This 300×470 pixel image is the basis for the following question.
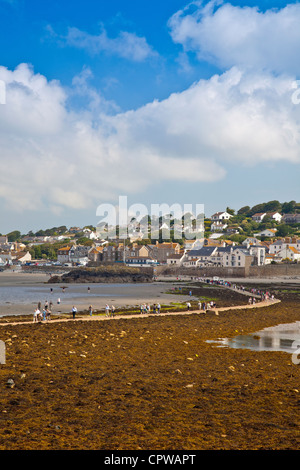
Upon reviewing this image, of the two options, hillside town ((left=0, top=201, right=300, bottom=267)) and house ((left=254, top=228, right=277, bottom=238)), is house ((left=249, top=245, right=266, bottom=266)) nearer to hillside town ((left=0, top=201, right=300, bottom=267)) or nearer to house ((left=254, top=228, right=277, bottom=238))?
hillside town ((left=0, top=201, right=300, bottom=267))

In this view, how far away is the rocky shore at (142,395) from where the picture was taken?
9.70 meters

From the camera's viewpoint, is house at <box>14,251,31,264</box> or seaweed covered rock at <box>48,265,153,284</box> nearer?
seaweed covered rock at <box>48,265,153,284</box>

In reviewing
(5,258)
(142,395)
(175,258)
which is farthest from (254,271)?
(5,258)

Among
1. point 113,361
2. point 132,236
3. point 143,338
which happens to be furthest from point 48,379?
point 132,236

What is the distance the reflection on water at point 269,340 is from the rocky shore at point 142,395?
4.39 feet

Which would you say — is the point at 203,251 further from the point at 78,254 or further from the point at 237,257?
the point at 78,254

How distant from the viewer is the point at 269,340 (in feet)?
80.5

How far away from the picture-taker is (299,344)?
76.6 feet

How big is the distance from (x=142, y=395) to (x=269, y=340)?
43.8 ft

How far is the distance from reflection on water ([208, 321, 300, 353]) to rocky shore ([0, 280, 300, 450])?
1338 millimetres

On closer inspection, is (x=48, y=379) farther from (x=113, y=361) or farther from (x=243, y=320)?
(x=243, y=320)

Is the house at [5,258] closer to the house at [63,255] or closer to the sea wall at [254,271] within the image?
the house at [63,255]

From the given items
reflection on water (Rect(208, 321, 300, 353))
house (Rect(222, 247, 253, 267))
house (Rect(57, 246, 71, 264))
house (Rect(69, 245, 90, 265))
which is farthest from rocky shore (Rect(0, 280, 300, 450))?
house (Rect(57, 246, 71, 264))

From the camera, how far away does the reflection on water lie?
2217cm
